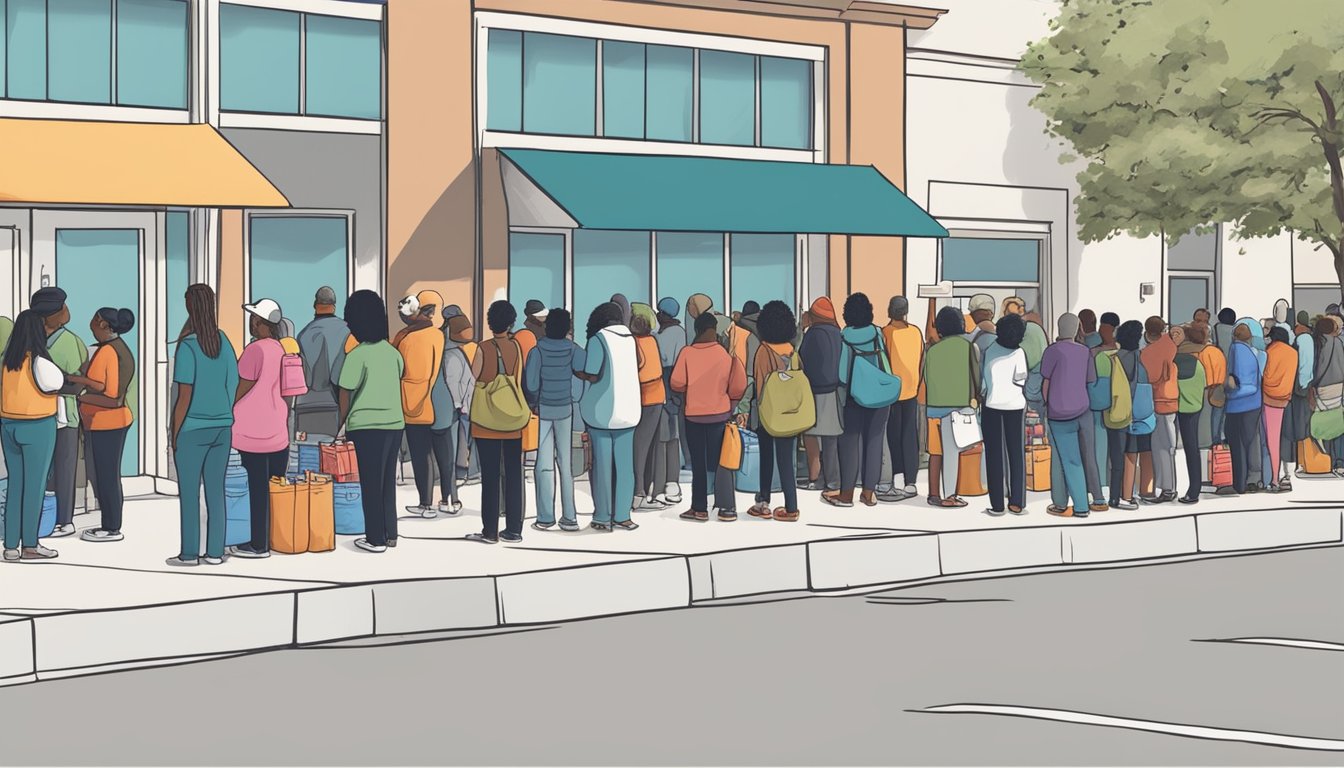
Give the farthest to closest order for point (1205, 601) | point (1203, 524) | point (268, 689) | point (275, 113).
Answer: point (275, 113)
point (1203, 524)
point (1205, 601)
point (268, 689)

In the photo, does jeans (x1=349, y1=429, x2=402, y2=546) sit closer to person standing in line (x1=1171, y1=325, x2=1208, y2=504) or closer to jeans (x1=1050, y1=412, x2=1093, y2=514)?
jeans (x1=1050, y1=412, x2=1093, y2=514)

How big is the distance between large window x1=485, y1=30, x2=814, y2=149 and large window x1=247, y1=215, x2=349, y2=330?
2290mm

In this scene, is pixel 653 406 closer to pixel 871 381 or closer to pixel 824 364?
pixel 824 364

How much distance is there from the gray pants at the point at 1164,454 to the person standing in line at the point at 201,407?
8.00 metres

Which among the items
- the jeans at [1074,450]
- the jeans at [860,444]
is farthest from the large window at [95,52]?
the jeans at [1074,450]

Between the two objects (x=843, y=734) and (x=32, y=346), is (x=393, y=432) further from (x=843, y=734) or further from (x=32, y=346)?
(x=843, y=734)

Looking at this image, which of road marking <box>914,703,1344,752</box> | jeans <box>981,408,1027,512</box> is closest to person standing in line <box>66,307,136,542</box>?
jeans <box>981,408,1027,512</box>

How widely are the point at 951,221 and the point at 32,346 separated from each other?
14.1 meters

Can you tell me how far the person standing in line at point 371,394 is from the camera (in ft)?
38.3

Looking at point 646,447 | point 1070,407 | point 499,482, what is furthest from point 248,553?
point 1070,407

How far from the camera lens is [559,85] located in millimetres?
19969

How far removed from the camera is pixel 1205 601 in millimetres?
10727

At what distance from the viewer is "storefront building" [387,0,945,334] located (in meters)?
18.8

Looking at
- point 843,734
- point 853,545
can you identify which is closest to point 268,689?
point 843,734
